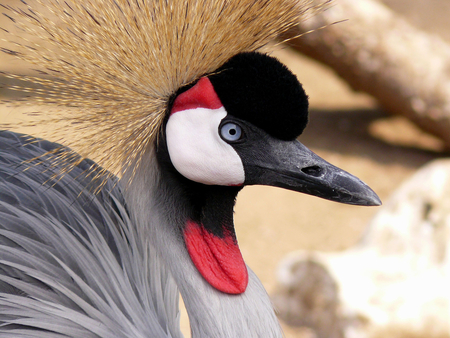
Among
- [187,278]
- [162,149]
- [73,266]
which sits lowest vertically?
[73,266]

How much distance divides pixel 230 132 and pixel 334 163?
2258mm

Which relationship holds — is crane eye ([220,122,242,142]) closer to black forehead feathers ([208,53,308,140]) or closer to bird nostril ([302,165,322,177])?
black forehead feathers ([208,53,308,140])

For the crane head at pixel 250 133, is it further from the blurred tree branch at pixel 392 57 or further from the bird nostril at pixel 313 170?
the blurred tree branch at pixel 392 57

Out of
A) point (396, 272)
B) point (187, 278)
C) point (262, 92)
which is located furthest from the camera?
point (396, 272)

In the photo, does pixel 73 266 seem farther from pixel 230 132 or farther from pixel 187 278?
pixel 230 132

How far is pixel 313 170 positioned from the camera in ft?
2.91

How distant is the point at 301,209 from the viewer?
270 cm

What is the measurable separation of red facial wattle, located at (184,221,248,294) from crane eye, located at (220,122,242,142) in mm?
184

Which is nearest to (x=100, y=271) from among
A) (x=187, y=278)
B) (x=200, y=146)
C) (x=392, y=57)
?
(x=187, y=278)

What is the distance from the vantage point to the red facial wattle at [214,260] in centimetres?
94

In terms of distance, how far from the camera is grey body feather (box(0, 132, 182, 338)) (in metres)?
0.90

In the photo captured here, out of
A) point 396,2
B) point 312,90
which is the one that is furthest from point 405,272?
point 396,2

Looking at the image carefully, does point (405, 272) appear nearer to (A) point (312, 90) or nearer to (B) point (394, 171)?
(B) point (394, 171)

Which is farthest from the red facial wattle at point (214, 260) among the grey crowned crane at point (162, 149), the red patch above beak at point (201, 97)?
the red patch above beak at point (201, 97)
